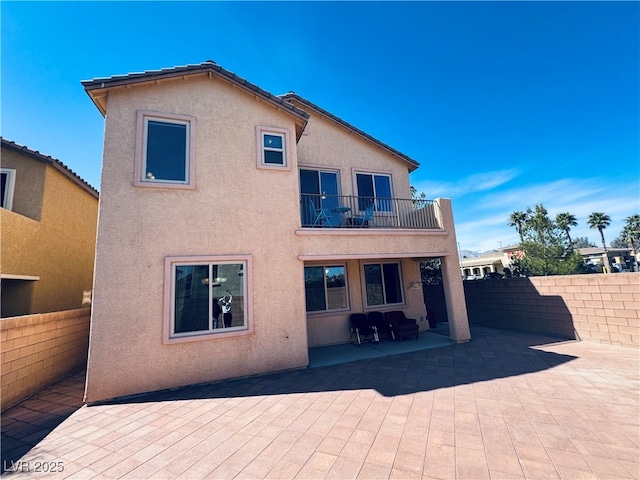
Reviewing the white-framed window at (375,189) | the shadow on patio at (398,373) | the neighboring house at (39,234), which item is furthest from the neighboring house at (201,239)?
the neighboring house at (39,234)

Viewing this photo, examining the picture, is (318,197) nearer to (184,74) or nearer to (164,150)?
(164,150)

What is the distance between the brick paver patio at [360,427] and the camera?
3180 mm

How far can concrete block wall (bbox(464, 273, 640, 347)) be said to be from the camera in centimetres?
763

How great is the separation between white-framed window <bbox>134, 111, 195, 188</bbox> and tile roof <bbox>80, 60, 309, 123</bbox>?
812mm

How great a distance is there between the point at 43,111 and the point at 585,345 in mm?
18729

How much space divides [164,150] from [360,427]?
25.3ft

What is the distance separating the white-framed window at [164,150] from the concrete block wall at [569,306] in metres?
12.6

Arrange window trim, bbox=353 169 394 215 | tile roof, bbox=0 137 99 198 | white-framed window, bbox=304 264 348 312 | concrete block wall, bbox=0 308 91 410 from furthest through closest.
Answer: window trim, bbox=353 169 394 215 → white-framed window, bbox=304 264 348 312 → tile roof, bbox=0 137 99 198 → concrete block wall, bbox=0 308 91 410

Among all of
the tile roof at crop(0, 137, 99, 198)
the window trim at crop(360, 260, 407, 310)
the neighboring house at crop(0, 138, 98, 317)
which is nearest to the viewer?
the neighboring house at crop(0, 138, 98, 317)

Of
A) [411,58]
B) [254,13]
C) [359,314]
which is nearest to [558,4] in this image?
[411,58]

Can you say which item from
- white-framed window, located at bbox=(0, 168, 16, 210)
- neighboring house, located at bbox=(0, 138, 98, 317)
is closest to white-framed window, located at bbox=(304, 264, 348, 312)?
neighboring house, located at bbox=(0, 138, 98, 317)

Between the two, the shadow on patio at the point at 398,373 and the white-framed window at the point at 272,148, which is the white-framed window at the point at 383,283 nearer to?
the shadow on patio at the point at 398,373

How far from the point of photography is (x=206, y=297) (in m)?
6.49

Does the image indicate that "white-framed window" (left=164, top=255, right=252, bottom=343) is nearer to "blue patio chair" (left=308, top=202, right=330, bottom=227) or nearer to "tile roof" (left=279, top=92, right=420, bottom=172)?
"blue patio chair" (left=308, top=202, right=330, bottom=227)
